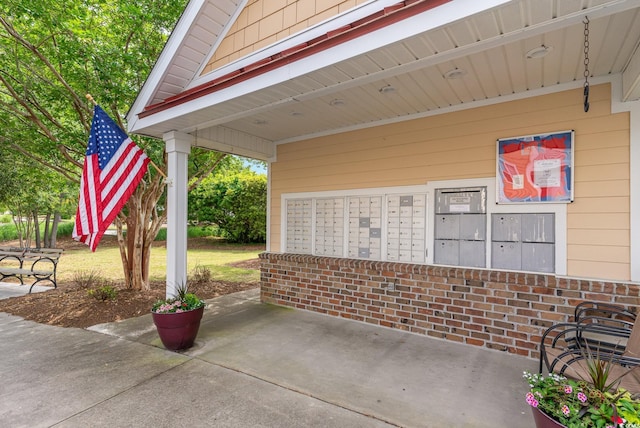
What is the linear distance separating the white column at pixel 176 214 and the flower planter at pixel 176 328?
0.90 metres

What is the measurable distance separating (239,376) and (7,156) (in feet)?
31.1

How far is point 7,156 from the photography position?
820 cm

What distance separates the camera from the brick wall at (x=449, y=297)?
339 cm

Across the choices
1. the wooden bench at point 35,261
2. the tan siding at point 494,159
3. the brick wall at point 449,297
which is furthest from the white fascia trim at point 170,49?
the wooden bench at point 35,261

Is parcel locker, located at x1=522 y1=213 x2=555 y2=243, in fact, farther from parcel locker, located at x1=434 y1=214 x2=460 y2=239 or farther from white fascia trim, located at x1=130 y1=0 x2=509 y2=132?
white fascia trim, located at x1=130 y1=0 x2=509 y2=132

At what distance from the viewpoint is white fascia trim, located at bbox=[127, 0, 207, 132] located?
4039mm

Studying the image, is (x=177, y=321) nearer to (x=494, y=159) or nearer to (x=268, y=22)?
(x=268, y=22)

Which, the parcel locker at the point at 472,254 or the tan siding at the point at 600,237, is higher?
the tan siding at the point at 600,237

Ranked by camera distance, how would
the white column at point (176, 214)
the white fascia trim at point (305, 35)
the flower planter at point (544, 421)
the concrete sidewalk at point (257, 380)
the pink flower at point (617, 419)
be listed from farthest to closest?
the white column at point (176, 214) → the white fascia trim at point (305, 35) → the concrete sidewalk at point (257, 380) → the flower planter at point (544, 421) → the pink flower at point (617, 419)

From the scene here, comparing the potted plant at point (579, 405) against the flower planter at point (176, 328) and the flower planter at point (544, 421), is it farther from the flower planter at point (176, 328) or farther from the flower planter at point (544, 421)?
the flower planter at point (176, 328)

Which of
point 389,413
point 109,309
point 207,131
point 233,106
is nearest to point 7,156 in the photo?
point 109,309

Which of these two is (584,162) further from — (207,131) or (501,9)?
(207,131)

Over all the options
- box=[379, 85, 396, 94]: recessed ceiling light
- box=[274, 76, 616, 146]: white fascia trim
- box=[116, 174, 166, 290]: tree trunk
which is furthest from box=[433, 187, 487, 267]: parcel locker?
box=[116, 174, 166, 290]: tree trunk

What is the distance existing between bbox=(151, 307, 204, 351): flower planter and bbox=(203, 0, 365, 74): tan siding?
334cm
